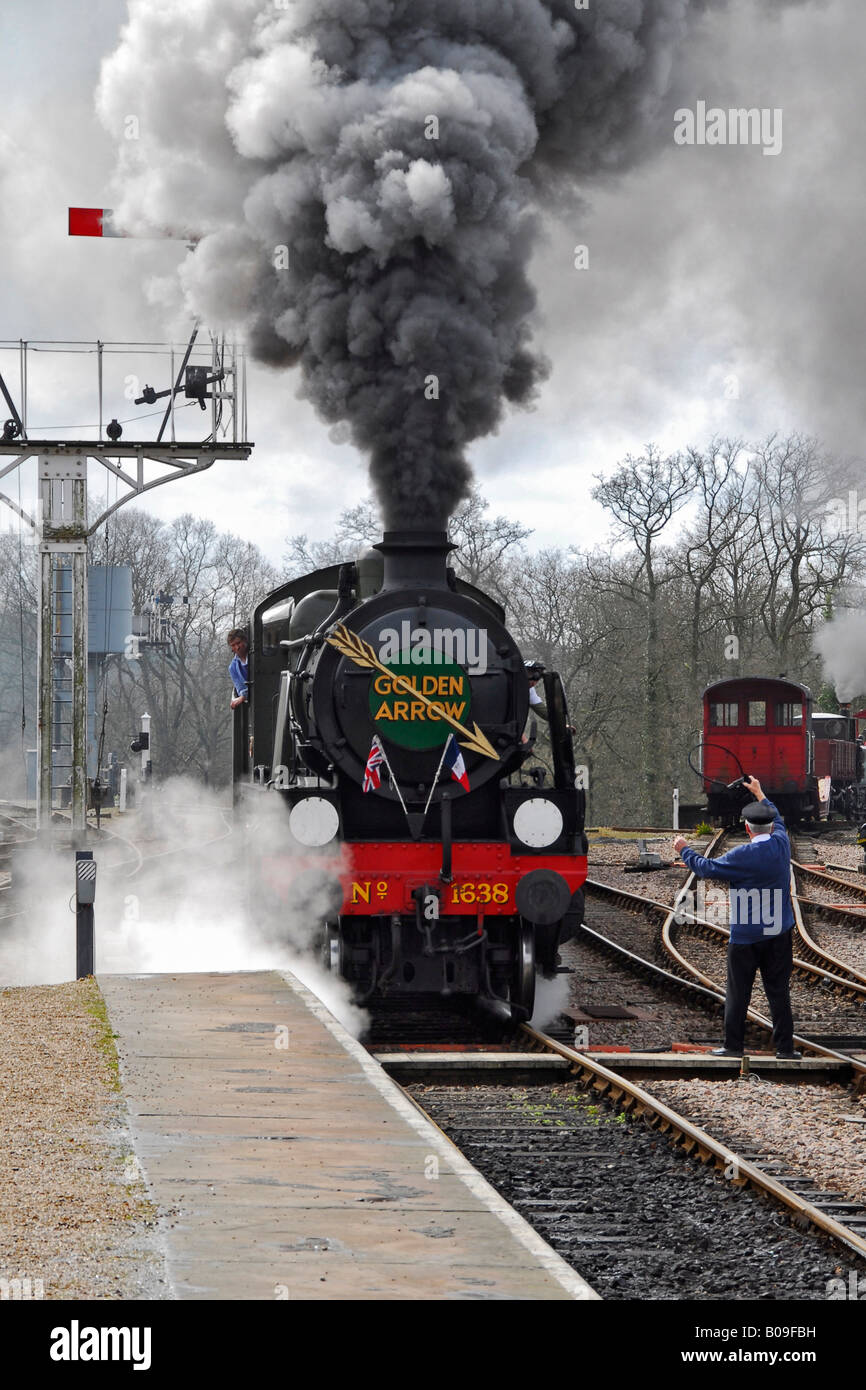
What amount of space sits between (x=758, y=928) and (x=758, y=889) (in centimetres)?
22

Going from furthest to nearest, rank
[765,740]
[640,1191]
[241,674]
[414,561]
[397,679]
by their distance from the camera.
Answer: [765,740], [241,674], [414,561], [397,679], [640,1191]

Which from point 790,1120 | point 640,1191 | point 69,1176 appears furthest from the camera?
point 790,1120

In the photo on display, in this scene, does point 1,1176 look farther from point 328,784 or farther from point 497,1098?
point 328,784

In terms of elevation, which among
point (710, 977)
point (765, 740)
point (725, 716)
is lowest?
point (710, 977)


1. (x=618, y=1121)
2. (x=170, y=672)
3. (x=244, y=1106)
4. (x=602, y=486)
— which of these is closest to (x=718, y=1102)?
(x=618, y=1121)

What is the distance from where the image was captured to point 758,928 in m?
8.23

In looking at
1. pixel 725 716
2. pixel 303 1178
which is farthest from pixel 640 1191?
pixel 725 716

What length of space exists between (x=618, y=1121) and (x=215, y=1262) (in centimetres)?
305

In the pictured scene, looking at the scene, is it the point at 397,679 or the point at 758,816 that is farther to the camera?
the point at 397,679

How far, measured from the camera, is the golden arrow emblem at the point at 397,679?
8930mm

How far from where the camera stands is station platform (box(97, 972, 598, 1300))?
4055 mm

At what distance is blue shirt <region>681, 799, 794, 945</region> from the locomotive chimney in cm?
244

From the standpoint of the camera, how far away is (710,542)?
43.0 m

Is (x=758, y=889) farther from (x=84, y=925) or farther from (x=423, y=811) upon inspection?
(x=84, y=925)
